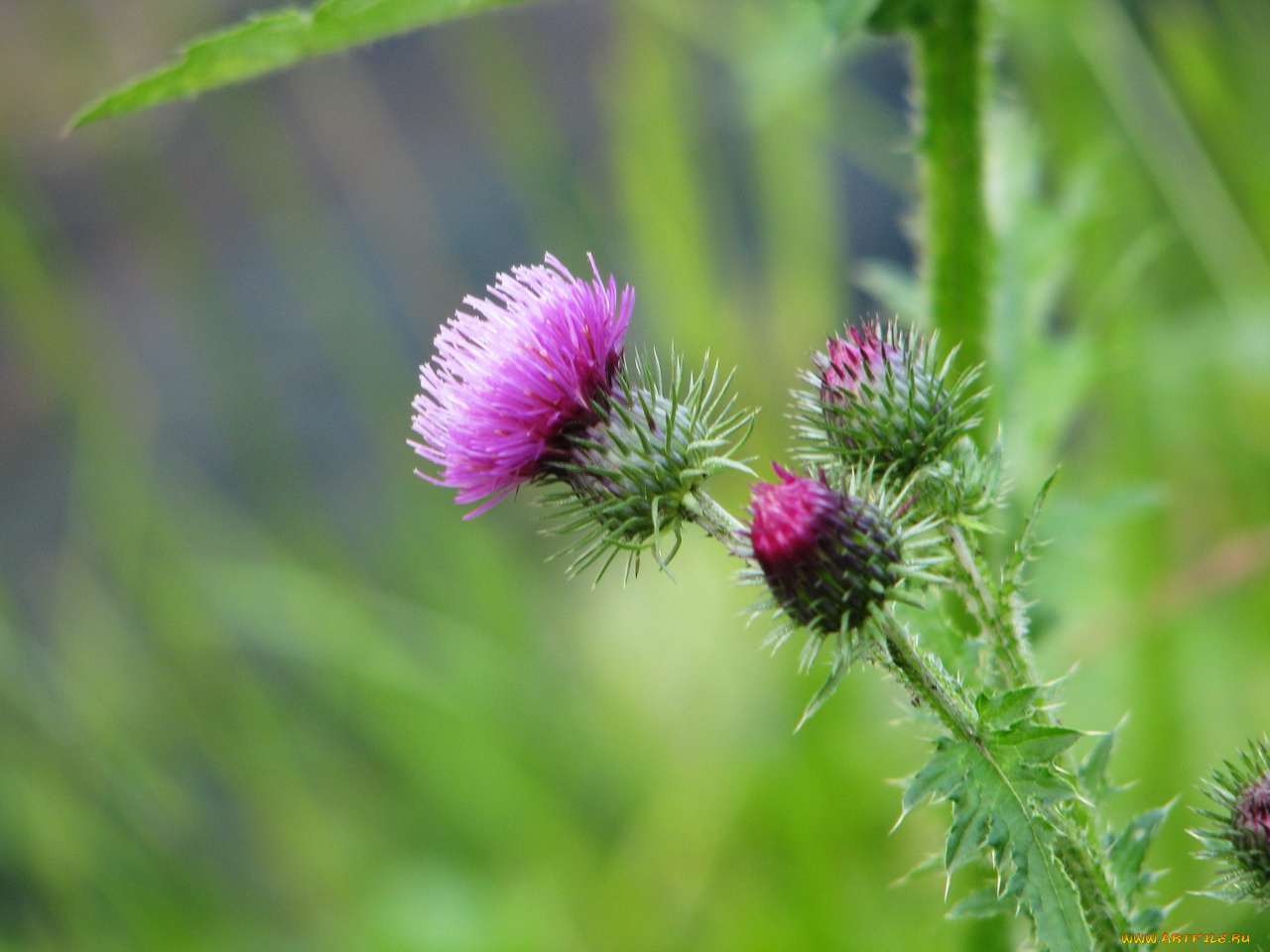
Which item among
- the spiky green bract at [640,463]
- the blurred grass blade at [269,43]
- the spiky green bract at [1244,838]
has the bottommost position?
the spiky green bract at [1244,838]

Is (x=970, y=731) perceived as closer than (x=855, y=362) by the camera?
Yes

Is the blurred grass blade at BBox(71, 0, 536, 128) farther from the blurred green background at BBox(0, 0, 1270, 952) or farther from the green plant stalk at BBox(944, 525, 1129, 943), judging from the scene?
the green plant stalk at BBox(944, 525, 1129, 943)

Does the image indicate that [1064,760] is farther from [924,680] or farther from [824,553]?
[824,553]

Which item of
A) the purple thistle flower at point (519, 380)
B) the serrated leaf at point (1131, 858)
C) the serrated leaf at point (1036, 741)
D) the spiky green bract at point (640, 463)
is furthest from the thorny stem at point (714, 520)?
the serrated leaf at point (1131, 858)

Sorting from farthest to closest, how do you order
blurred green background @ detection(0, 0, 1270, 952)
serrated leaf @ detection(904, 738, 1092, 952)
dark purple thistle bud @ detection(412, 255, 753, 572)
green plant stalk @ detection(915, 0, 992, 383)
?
blurred green background @ detection(0, 0, 1270, 952)
green plant stalk @ detection(915, 0, 992, 383)
dark purple thistle bud @ detection(412, 255, 753, 572)
serrated leaf @ detection(904, 738, 1092, 952)

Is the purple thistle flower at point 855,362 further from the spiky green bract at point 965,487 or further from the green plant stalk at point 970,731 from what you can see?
the green plant stalk at point 970,731

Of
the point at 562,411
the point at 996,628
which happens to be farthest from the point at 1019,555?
the point at 562,411

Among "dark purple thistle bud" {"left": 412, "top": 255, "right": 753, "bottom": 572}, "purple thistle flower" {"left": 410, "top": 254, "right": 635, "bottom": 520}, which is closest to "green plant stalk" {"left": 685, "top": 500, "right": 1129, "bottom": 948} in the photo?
"dark purple thistle bud" {"left": 412, "top": 255, "right": 753, "bottom": 572}

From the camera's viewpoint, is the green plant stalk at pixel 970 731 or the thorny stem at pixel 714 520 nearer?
the green plant stalk at pixel 970 731
